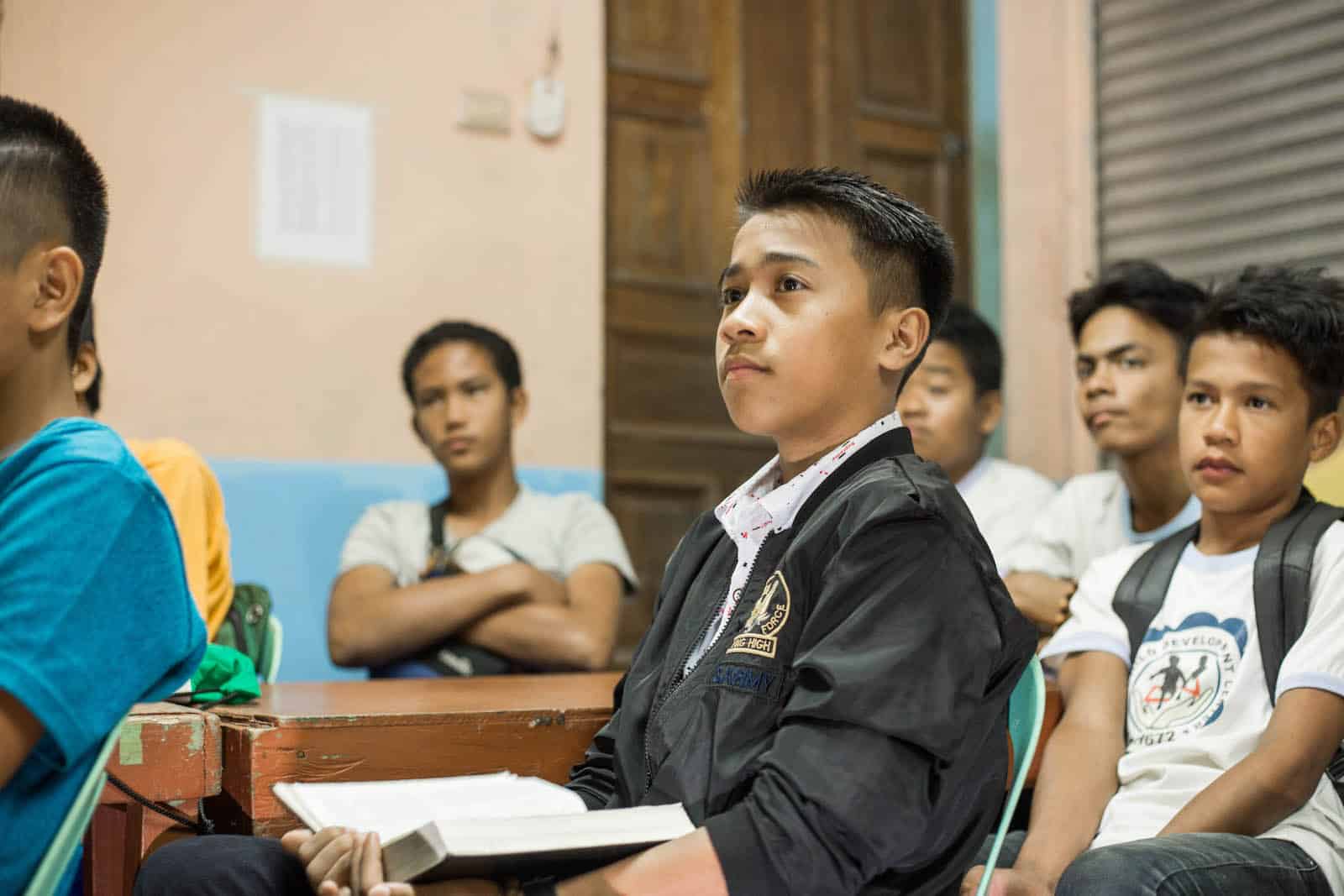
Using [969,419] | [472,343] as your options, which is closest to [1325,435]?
[969,419]

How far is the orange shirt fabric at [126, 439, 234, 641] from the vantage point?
7.74ft

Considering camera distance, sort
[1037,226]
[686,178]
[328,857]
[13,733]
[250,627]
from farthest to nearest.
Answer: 1. [1037,226]
2. [686,178]
3. [250,627]
4. [328,857]
5. [13,733]

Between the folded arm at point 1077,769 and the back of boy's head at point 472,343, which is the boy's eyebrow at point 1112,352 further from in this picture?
the back of boy's head at point 472,343

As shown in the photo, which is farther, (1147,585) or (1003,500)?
(1003,500)

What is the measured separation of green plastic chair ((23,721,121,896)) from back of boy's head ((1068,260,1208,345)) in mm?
2339

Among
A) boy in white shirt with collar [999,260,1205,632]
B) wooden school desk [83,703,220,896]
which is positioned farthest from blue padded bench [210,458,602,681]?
wooden school desk [83,703,220,896]

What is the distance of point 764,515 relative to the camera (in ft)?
5.01

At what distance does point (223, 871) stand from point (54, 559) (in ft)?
1.28

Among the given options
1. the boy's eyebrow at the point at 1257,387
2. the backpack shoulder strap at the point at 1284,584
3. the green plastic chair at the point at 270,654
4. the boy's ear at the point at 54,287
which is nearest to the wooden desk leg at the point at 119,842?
the boy's ear at the point at 54,287

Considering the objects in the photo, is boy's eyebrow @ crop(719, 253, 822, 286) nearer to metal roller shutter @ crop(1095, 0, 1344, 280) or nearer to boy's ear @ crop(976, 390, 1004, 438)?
boy's ear @ crop(976, 390, 1004, 438)

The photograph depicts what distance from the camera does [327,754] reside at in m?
1.59

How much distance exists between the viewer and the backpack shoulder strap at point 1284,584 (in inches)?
72.8

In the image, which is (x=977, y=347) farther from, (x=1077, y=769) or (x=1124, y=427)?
(x=1077, y=769)

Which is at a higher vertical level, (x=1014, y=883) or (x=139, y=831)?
(x=139, y=831)
